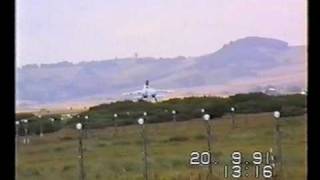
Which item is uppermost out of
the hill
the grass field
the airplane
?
the hill

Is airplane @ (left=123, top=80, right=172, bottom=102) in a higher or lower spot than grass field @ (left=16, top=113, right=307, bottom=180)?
higher

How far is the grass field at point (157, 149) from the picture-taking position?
1013 mm

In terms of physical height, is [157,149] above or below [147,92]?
below

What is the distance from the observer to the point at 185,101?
3.46ft

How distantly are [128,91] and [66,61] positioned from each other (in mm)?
144

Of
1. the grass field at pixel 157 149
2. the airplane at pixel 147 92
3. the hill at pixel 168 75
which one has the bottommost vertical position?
the grass field at pixel 157 149

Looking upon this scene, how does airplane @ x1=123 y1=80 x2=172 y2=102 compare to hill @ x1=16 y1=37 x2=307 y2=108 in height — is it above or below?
below

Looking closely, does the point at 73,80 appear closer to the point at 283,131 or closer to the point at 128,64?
the point at 128,64

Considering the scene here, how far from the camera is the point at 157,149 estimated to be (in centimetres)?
103

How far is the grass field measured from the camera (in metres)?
1.01

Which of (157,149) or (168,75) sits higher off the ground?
(168,75)
